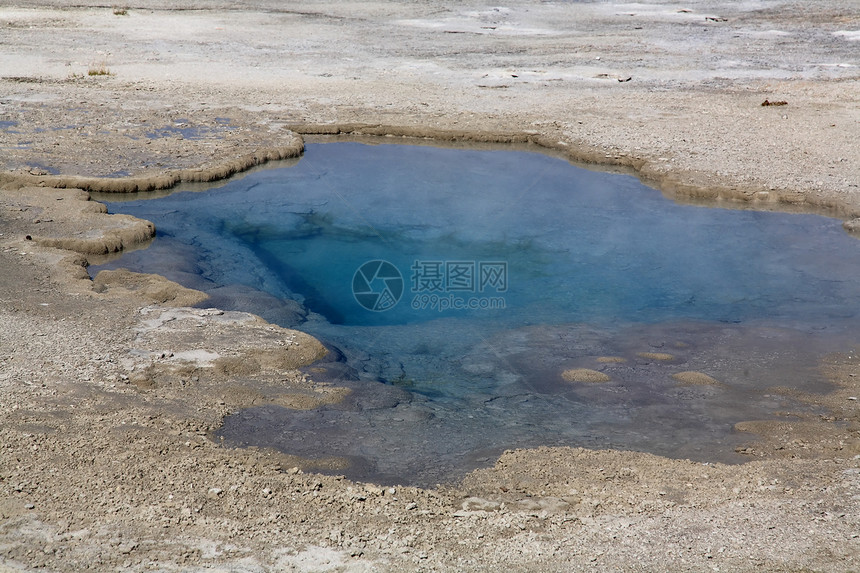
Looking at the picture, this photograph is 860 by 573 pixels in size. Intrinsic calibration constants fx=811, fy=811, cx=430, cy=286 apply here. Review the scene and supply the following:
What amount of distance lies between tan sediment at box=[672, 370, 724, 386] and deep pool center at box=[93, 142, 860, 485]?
0.05 ft

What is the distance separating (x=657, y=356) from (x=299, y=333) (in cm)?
283

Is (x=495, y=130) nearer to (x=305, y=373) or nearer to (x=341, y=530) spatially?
(x=305, y=373)

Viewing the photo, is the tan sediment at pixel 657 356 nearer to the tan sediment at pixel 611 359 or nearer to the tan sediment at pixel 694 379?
the tan sediment at pixel 611 359

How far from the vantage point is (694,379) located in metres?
5.97

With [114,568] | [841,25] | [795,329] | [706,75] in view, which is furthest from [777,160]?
[841,25]

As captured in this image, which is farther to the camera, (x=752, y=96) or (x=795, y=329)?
(x=752, y=96)

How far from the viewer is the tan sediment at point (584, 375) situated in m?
6.00

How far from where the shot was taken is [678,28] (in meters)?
19.8

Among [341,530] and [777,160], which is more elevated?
[777,160]

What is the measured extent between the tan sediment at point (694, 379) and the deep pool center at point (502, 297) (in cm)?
1

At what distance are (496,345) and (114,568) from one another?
3.72 m

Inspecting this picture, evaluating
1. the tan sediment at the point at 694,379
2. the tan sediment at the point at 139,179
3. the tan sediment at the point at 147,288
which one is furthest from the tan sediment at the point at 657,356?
the tan sediment at the point at 139,179

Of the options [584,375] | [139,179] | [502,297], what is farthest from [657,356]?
[139,179]

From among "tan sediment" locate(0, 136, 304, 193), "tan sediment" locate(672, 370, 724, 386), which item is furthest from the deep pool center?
"tan sediment" locate(0, 136, 304, 193)
